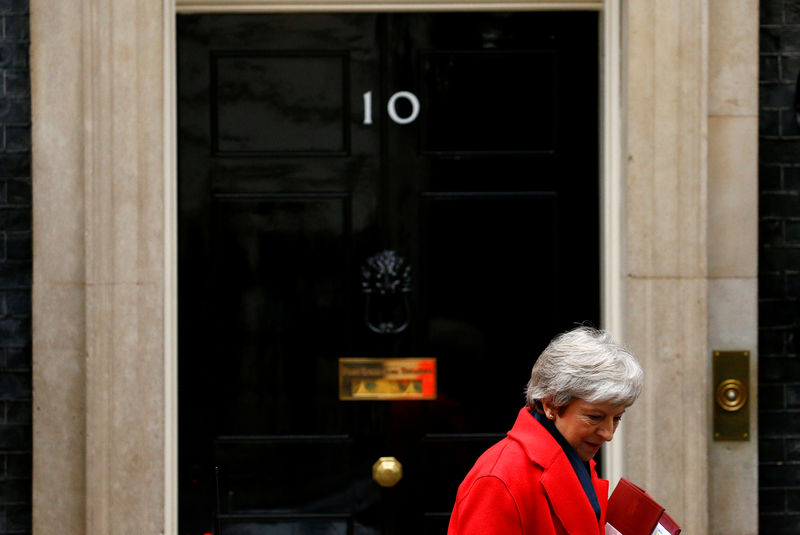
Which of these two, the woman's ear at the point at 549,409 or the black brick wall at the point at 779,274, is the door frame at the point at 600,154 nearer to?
the black brick wall at the point at 779,274

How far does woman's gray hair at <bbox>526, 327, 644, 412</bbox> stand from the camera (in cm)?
262

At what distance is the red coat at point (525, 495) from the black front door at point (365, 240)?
200cm

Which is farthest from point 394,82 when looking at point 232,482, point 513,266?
point 232,482

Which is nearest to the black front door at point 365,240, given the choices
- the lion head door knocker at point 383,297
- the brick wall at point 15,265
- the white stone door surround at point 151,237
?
the lion head door knocker at point 383,297

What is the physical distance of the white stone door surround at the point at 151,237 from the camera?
432cm

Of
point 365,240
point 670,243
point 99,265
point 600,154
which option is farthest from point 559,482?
point 99,265

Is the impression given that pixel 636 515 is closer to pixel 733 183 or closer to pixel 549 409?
pixel 549 409

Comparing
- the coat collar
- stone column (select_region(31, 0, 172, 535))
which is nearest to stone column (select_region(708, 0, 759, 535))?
the coat collar

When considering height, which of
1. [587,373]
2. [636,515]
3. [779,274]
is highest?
[779,274]

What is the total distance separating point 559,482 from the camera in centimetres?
259

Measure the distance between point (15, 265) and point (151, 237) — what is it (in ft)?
2.12

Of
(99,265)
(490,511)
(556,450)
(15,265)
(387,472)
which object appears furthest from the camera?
(387,472)

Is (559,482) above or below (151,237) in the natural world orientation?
below

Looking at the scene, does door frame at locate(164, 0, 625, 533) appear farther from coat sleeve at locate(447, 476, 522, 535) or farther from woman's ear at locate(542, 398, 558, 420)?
coat sleeve at locate(447, 476, 522, 535)
